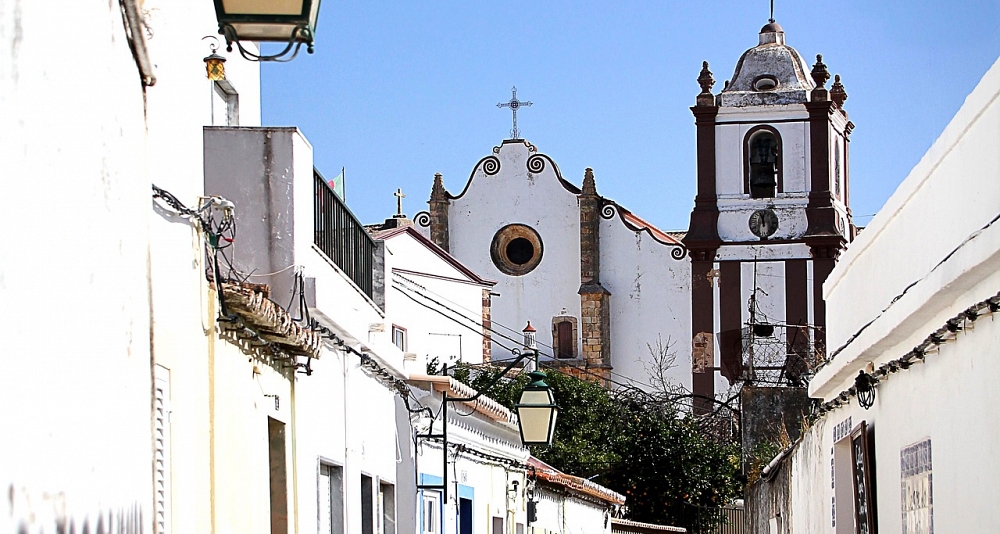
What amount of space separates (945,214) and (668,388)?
41.1m

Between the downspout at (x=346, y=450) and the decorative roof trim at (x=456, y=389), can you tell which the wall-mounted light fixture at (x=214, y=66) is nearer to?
the downspout at (x=346, y=450)

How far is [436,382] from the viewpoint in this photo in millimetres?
13609

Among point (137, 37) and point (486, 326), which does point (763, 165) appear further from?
point (137, 37)

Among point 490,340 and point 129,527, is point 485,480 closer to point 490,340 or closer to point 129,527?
point 129,527

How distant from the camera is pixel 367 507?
11461mm

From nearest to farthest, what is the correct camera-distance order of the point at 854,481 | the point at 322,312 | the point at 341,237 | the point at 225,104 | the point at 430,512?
the point at 322,312, the point at 854,481, the point at 225,104, the point at 341,237, the point at 430,512

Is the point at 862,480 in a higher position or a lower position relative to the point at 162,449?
lower

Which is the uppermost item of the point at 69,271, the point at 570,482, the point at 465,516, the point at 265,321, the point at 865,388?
the point at 265,321

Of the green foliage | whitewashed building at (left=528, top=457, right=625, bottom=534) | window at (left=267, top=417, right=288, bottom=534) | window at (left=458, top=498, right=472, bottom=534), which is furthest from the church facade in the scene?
window at (left=267, top=417, right=288, bottom=534)

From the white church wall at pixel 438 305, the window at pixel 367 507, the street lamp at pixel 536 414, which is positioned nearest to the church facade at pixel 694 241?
the white church wall at pixel 438 305

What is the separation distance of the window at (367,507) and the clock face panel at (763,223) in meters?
35.7

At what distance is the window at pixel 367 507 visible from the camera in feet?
37.4

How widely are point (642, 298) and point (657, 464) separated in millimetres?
15462

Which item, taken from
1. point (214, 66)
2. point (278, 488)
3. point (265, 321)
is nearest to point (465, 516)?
point (278, 488)
